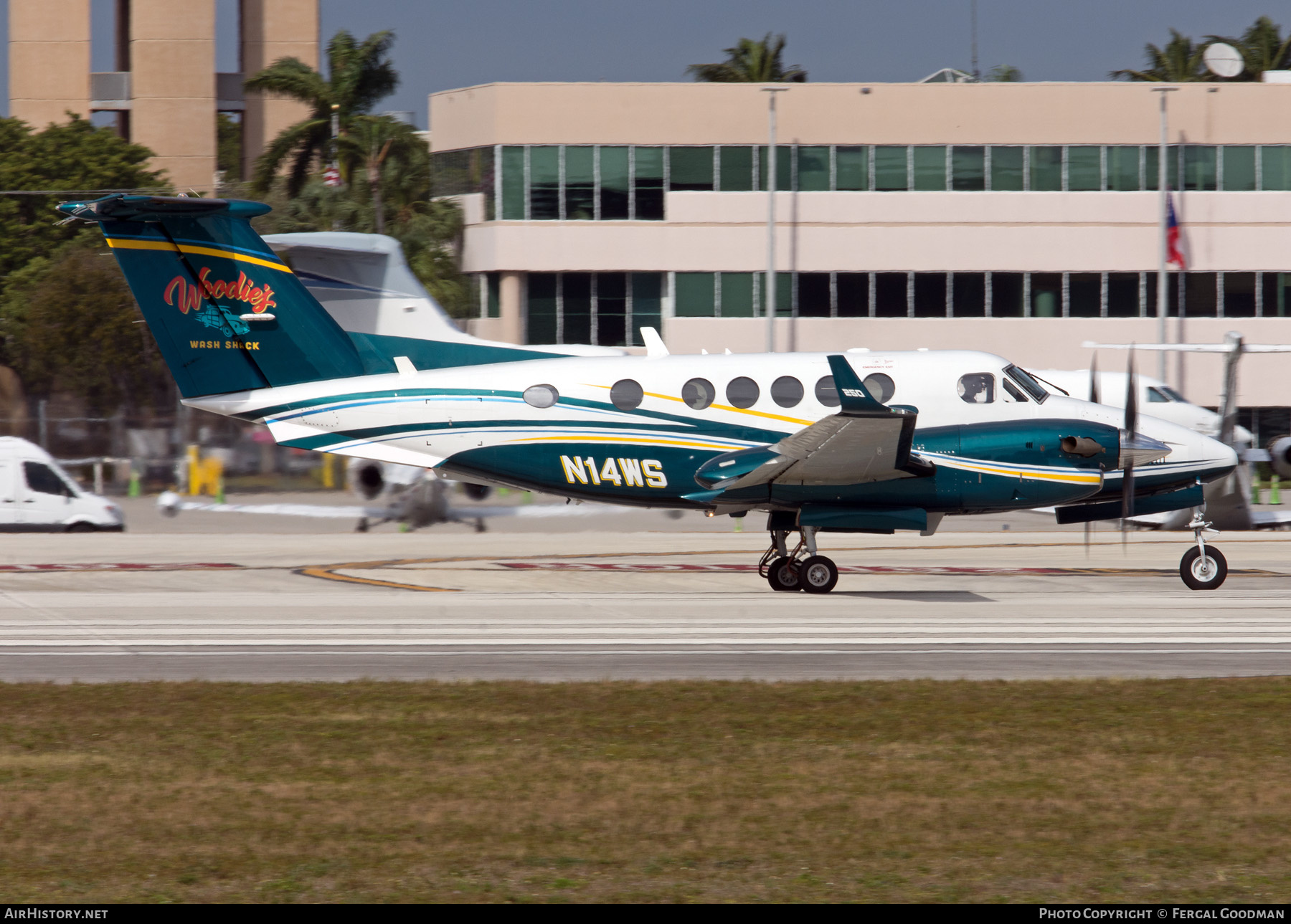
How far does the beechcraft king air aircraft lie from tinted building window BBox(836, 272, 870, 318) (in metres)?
29.2

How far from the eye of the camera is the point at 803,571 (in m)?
17.9

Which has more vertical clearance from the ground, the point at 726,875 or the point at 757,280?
the point at 757,280

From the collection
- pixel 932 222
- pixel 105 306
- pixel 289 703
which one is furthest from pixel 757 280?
pixel 289 703

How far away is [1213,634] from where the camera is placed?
14.2 m

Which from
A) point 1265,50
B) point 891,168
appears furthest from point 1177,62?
point 891,168

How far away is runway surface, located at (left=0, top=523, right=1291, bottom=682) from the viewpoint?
1249 cm

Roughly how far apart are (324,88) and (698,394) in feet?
131

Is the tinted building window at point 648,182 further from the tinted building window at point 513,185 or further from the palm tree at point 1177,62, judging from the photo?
the palm tree at point 1177,62

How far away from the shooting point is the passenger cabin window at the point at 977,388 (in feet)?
59.5

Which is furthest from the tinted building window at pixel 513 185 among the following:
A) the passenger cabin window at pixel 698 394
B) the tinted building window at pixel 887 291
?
the passenger cabin window at pixel 698 394

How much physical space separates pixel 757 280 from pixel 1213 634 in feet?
111

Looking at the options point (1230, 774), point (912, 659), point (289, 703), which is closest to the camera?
point (1230, 774)

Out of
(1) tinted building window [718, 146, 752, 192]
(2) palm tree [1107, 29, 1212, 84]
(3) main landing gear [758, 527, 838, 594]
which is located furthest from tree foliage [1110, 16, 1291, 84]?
(3) main landing gear [758, 527, 838, 594]
